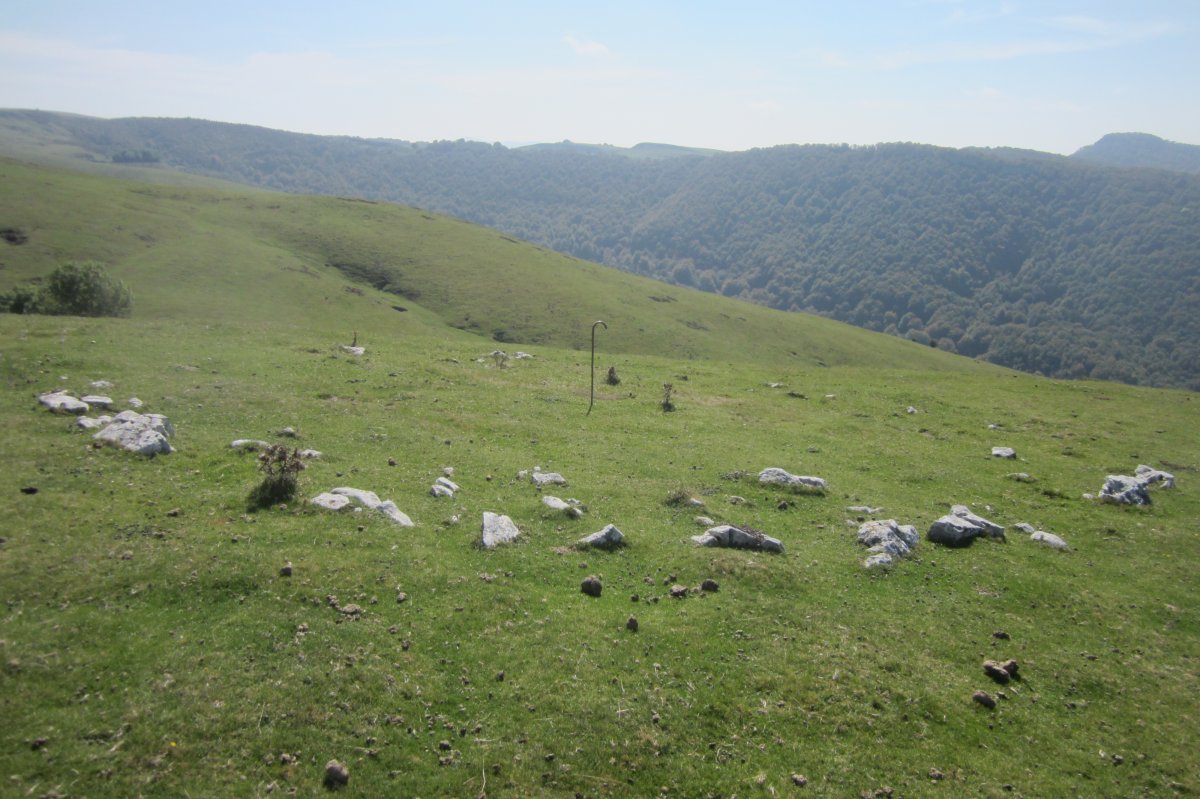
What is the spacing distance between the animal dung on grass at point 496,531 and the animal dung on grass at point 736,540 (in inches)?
201

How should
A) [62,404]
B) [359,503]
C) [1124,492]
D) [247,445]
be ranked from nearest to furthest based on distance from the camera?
[359,503], [247,445], [62,404], [1124,492]

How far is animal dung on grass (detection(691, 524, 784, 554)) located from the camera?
17.8m

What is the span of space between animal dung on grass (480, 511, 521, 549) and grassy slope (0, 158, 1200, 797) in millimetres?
416

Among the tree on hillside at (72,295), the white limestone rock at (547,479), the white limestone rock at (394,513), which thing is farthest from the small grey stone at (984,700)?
the tree on hillside at (72,295)

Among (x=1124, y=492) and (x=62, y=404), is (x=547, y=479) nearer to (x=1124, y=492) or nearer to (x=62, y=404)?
(x=62, y=404)

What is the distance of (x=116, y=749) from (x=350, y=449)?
13993mm

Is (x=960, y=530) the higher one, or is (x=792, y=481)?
(x=960, y=530)

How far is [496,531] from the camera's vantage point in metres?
17.1

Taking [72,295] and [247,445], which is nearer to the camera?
[247,445]

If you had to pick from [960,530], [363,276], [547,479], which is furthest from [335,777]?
[363,276]

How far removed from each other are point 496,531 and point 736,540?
260 inches

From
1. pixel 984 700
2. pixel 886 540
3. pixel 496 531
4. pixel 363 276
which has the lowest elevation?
pixel 363 276

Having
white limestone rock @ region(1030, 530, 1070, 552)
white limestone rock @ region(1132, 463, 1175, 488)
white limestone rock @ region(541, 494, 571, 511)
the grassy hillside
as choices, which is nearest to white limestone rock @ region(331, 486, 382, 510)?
white limestone rock @ region(541, 494, 571, 511)

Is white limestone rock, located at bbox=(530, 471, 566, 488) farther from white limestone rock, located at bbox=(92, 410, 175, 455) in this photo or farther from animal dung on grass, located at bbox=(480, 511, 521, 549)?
white limestone rock, located at bbox=(92, 410, 175, 455)
